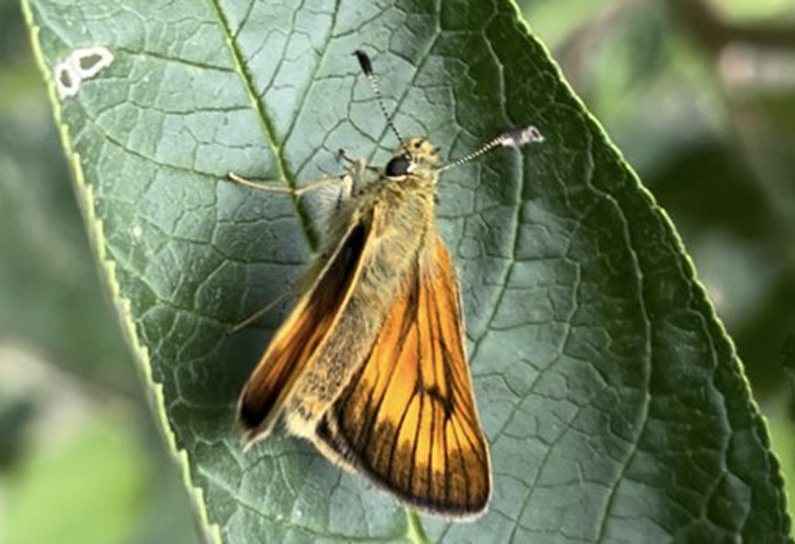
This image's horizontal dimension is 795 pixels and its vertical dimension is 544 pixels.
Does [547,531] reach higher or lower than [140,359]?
lower

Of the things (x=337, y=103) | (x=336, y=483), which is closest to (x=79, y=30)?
(x=337, y=103)

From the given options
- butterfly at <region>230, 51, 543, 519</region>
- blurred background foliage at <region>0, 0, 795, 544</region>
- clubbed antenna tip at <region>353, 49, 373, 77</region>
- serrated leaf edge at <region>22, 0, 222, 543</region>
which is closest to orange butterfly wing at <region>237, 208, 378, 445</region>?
butterfly at <region>230, 51, 543, 519</region>

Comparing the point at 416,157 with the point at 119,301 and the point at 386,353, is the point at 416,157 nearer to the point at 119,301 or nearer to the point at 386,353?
the point at 386,353

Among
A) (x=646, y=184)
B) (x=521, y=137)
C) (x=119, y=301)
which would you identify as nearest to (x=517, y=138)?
(x=521, y=137)

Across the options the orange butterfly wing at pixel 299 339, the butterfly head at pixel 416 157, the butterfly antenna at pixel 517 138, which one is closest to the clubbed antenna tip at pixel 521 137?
the butterfly antenna at pixel 517 138

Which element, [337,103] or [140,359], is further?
[337,103]

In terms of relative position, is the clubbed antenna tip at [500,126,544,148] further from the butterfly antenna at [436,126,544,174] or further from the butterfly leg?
the butterfly leg

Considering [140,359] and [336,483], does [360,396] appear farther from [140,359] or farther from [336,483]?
[140,359]
